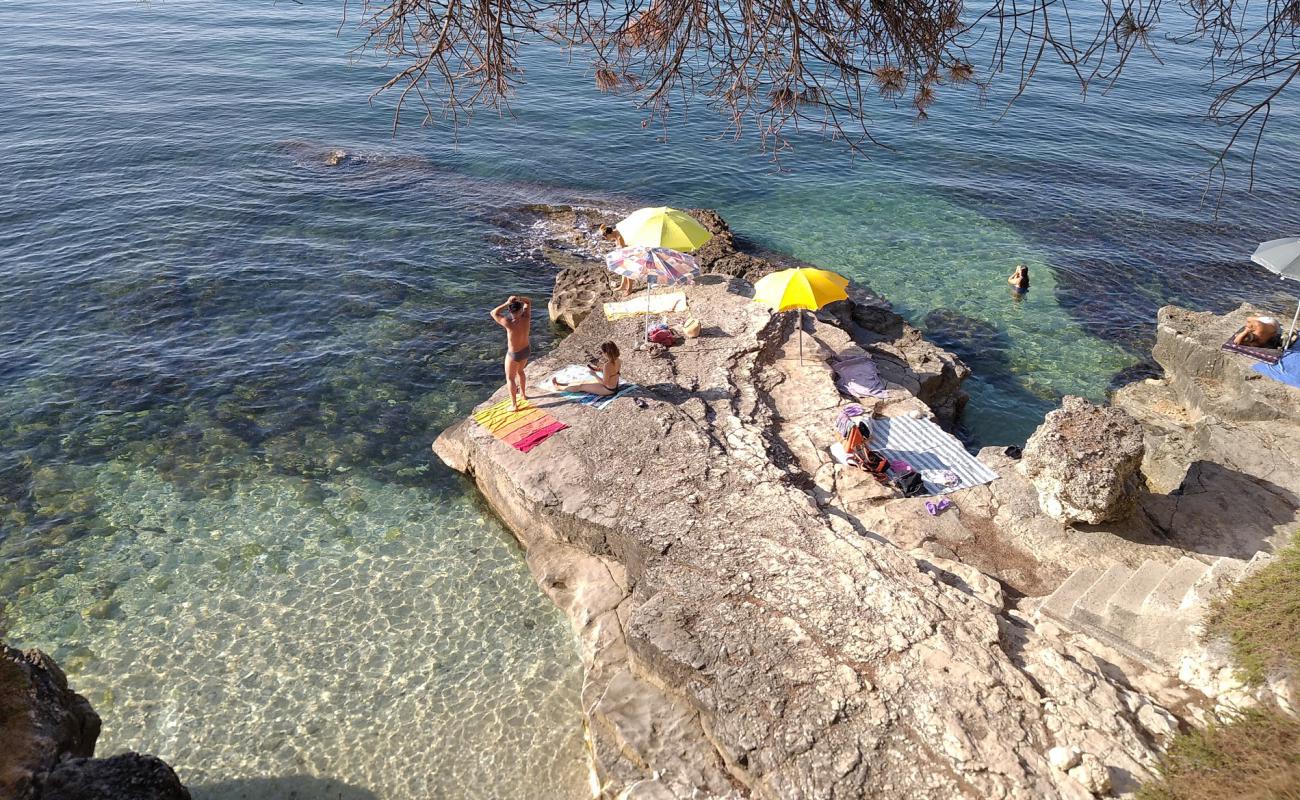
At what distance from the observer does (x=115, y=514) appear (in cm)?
1209

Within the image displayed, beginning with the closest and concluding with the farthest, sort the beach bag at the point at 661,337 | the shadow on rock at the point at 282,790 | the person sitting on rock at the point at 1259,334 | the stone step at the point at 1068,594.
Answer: the shadow on rock at the point at 282,790 → the stone step at the point at 1068,594 → the beach bag at the point at 661,337 → the person sitting on rock at the point at 1259,334

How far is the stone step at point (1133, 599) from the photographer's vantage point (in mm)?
8234

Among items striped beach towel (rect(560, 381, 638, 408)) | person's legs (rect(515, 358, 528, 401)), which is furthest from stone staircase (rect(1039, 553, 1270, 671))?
person's legs (rect(515, 358, 528, 401))

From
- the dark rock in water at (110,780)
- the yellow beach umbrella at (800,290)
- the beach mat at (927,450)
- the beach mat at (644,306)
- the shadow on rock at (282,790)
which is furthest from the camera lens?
the beach mat at (644,306)

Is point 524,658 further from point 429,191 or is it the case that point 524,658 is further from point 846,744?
point 429,191

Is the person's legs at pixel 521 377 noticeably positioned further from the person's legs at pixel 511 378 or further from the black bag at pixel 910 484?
the black bag at pixel 910 484

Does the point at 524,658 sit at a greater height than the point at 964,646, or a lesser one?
lesser

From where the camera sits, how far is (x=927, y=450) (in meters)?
12.4

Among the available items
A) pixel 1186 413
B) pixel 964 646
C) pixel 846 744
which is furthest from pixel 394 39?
pixel 1186 413

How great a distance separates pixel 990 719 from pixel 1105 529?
4.64 m

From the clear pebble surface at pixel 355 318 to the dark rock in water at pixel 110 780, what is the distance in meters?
1.65

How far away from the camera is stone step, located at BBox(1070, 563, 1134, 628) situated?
8414 mm

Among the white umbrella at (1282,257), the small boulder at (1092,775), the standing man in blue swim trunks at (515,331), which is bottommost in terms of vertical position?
the standing man in blue swim trunks at (515,331)

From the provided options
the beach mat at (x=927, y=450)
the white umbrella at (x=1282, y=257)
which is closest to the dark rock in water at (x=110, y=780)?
the beach mat at (x=927, y=450)
